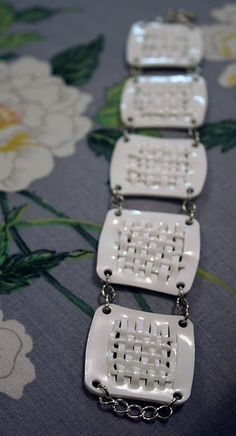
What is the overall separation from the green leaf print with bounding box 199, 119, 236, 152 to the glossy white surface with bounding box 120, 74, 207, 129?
2 centimetres

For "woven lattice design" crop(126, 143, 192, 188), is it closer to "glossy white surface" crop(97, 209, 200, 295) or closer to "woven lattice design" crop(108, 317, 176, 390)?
"glossy white surface" crop(97, 209, 200, 295)

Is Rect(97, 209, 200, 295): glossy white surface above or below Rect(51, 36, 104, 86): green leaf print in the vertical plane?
below

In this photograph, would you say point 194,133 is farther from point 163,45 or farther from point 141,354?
point 141,354

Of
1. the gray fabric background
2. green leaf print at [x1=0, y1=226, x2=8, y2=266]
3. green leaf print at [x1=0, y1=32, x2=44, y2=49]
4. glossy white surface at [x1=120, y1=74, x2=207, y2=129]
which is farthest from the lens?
green leaf print at [x1=0, y1=32, x2=44, y2=49]

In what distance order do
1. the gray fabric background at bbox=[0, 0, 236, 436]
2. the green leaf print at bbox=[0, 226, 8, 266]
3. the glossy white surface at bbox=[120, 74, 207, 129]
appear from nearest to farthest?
the gray fabric background at bbox=[0, 0, 236, 436] → the green leaf print at bbox=[0, 226, 8, 266] → the glossy white surface at bbox=[120, 74, 207, 129]

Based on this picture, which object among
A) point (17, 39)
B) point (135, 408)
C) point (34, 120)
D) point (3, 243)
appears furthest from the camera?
point (17, 39)

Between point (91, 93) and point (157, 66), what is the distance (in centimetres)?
12

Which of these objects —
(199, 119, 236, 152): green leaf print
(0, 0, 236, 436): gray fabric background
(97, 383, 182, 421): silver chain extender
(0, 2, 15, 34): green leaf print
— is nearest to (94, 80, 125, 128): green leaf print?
(0, 0, 236, 436): gray fabric background

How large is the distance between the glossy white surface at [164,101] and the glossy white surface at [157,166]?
0.04 metres

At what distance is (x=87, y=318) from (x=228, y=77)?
0.43m

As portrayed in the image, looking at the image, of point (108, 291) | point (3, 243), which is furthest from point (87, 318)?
point (3, 243)

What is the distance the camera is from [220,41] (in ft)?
2.72

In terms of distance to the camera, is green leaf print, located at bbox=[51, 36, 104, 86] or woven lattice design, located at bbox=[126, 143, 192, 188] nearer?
woven lattice design, located at bbox=[126, 143, 192, 188]

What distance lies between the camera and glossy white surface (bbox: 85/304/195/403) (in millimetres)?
531
